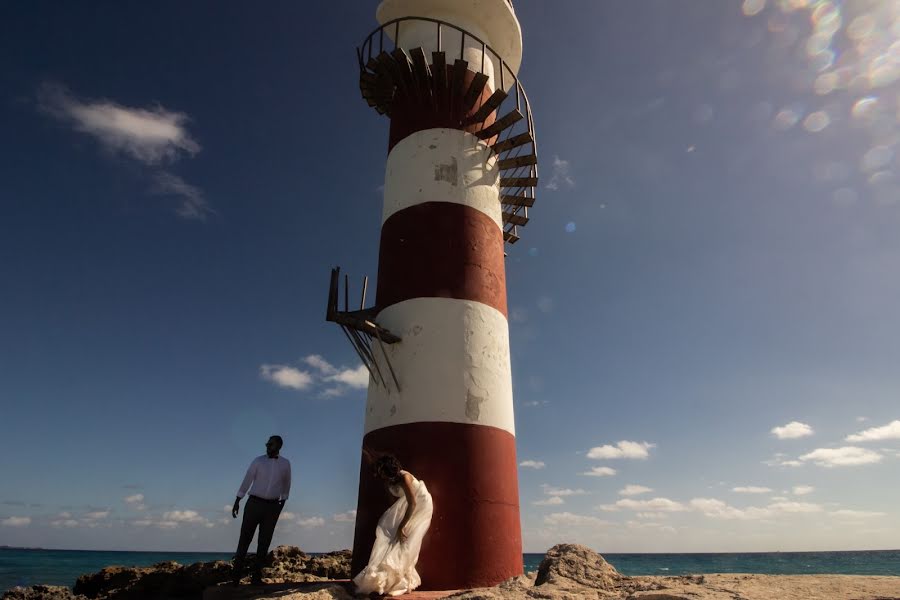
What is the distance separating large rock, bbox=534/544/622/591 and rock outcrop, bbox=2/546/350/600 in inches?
149

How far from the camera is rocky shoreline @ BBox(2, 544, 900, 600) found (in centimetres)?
471

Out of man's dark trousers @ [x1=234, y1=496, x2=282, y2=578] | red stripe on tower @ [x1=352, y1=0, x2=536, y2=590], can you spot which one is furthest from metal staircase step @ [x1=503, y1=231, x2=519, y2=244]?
man's dark trousers @ [x1=234, y1=496, x2=282, y2=578]

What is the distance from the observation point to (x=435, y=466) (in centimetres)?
726

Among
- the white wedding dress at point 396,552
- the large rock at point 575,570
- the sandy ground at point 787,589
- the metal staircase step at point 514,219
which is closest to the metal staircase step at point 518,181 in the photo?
the metal staircase step at point 514,219

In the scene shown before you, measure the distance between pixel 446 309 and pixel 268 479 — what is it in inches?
133

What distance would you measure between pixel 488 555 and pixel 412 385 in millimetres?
2428

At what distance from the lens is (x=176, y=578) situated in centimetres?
899

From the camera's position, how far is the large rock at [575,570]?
5785mm

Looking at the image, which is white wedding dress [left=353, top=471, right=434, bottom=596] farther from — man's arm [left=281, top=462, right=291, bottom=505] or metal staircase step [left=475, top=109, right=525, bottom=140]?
metal staircase step [left=475, top=109, right=525, bottom=140]

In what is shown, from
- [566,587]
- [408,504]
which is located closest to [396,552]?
[408,504]

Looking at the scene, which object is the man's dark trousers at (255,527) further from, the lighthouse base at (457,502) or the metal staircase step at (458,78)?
the metal staircase step at (458,78)

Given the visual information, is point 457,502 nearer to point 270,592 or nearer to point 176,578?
point 270,592

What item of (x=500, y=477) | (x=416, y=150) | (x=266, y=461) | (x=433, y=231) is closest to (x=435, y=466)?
(x=500, y=477)

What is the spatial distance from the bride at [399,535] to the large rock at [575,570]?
4.59ft
